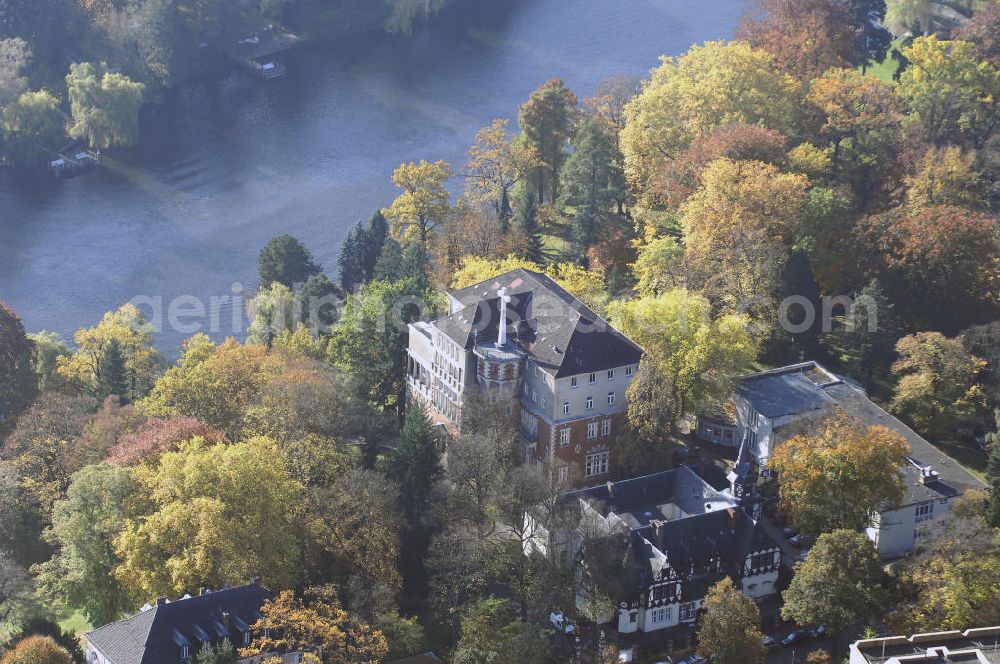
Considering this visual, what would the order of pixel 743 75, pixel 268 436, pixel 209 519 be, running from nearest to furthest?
pixel 209 519 < pixel 268 436 < pixel 743 75

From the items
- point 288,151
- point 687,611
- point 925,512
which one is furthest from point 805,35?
point 687,611

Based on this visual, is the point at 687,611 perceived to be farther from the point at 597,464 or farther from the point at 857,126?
the point at 857,126

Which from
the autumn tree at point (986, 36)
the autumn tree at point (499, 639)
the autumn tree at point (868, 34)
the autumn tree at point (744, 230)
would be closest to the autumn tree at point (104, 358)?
the autumn tree at point (499, 639)

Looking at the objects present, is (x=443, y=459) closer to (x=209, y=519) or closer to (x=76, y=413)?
(x=209, y=519)

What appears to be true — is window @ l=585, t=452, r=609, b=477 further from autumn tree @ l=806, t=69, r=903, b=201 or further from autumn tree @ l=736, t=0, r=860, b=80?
autumn tree @ l=736, t=0, r=860, b=80

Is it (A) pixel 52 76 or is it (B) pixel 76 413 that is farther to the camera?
(A) pixel 52 76

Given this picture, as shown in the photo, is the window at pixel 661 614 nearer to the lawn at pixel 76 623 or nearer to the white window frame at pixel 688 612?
the white window frame at pixel 688 612

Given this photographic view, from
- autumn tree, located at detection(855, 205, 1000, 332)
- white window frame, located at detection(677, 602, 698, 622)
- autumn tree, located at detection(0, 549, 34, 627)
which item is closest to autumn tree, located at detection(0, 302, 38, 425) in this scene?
autumn tree, located at detection(0, 549, 34, 627)

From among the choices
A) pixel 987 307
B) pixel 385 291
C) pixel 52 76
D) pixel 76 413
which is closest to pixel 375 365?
pixel 385 291
